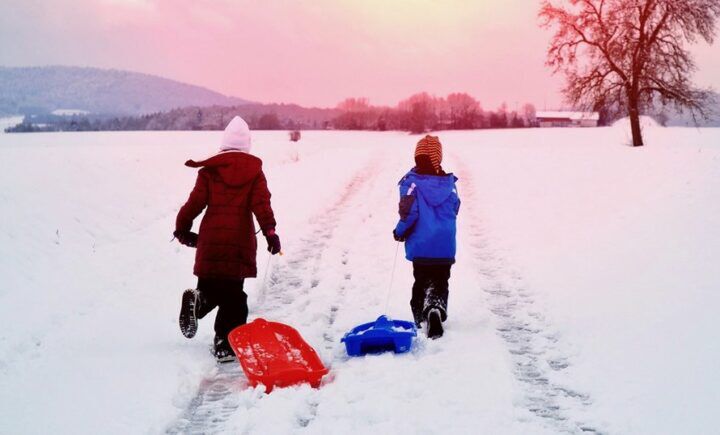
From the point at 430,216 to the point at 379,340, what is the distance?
149 centimetres

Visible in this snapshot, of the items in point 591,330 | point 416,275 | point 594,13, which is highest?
point 594,13

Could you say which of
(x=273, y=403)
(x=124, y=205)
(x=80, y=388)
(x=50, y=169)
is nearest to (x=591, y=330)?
(x=273, y=403)

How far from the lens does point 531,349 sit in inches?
238

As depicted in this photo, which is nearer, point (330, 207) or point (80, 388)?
point (80, 388)

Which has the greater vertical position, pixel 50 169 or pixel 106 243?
pixel 50 169

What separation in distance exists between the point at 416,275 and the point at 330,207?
8.21m

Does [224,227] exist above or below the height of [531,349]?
above

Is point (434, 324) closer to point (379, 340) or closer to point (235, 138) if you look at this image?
point (379, 340)

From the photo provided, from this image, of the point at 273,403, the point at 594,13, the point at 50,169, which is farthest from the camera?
the point at 594,13

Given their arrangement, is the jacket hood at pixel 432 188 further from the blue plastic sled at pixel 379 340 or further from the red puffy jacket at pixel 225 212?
the red puffy jacket at pixel 225 212

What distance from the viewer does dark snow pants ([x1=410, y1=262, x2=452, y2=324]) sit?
643cm

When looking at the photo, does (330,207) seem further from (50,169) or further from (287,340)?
(287,340)

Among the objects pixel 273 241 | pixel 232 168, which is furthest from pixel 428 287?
pixel 232 168

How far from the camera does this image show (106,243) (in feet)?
39.0
